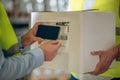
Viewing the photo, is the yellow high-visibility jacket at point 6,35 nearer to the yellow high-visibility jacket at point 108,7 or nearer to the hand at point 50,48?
the hand at point 50,48

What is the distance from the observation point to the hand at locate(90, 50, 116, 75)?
1.09 m

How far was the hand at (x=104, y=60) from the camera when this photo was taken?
109 cm

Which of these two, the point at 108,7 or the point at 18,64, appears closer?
the point at 18,64

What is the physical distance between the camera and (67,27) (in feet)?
3.38

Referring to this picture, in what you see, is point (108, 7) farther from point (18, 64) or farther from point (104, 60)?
point (18, 64)

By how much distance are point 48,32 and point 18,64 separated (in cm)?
23

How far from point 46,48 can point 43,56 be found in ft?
0.13

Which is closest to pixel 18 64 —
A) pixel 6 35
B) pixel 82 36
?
pixel 6 35

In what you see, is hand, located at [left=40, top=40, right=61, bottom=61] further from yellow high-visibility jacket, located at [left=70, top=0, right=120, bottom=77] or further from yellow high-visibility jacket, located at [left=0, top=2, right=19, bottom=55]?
yellow high-visibility jacket, located at [left=70, top=0, right=120, bottom=77]

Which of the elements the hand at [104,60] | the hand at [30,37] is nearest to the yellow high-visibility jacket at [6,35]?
the hand at [30,37]

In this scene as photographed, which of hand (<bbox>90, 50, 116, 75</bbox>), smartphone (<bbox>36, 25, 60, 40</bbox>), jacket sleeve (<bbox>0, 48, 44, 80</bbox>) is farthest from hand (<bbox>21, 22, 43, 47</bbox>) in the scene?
hand (<bbox>90, 50, 116, 75</bbox>)

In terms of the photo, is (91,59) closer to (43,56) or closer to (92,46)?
(92,46)

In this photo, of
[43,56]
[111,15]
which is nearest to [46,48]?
[43,56]

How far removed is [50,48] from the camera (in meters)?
1.02
